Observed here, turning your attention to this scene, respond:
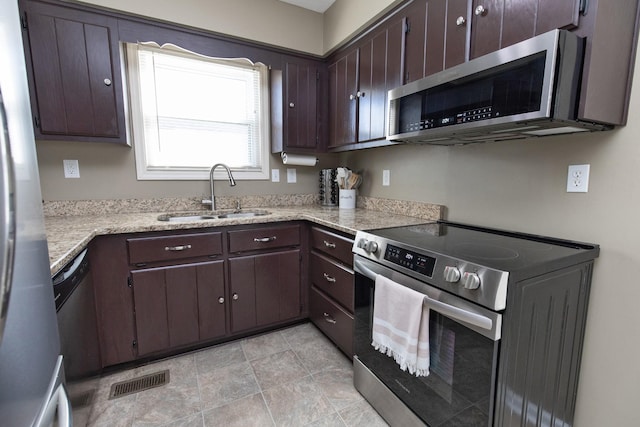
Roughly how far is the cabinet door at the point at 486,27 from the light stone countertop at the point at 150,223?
915 mm

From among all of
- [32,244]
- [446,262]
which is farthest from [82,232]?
[446,262]

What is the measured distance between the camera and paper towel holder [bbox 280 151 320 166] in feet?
8.33

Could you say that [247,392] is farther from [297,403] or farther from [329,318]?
[329,318]

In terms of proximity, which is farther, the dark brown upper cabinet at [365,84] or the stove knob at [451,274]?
the dark brown upper cabinet at [365,84]

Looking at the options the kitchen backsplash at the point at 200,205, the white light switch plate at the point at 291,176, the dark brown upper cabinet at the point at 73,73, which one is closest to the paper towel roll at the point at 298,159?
the white light switch plate at the point at 291,176

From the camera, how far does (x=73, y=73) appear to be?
Result: 1.78 m

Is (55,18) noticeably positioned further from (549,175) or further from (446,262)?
(549,175)

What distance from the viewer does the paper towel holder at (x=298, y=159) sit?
8.33 ft

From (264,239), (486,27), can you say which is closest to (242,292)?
(264,239)

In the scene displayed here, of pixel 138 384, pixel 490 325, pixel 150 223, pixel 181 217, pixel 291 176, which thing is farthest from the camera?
pixel 291 176

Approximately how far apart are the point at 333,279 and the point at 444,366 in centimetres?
90

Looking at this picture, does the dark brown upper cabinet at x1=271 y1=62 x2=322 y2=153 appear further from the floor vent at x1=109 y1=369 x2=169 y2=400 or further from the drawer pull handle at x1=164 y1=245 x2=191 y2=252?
the floor vent at x1=109 y1=369 x2=169 y2=400

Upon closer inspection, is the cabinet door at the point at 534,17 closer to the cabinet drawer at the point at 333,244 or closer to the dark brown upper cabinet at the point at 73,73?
the cabinet drawer at the point at 333,244

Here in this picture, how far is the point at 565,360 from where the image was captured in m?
1.18
